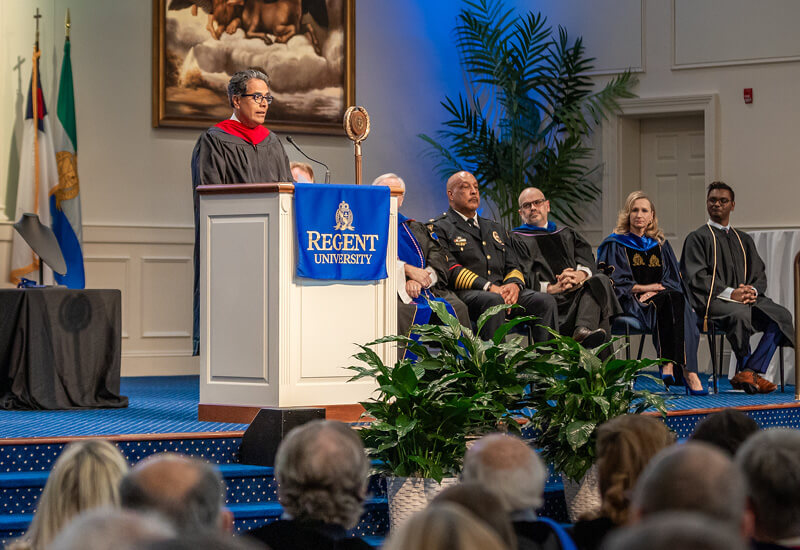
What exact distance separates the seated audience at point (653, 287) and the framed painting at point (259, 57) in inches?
110

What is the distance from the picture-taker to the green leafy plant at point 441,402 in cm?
438

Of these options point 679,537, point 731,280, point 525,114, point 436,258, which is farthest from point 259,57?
point 679,537

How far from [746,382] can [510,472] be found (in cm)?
525

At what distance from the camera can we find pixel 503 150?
9562mm

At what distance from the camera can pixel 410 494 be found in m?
4.32

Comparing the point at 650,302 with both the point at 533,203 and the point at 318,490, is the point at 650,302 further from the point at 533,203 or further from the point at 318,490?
the point at 318,490

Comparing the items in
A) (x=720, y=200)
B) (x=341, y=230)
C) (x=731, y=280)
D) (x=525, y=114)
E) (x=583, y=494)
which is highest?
(x=525, y=114)

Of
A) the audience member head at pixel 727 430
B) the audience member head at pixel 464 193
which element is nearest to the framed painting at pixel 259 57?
the audience member head at pixel 464 193

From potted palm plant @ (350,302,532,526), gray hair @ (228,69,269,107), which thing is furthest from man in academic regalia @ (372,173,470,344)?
potted palm plant @ (350,302,532,526)

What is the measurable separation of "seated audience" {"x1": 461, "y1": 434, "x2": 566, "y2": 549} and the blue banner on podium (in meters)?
2.80

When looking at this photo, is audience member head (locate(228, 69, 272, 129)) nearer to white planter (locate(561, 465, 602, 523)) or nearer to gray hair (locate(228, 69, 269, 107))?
gray hair (locate(228, 69, 269, 107))

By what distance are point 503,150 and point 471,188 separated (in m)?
2.27

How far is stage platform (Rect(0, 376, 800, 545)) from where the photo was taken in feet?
14.5

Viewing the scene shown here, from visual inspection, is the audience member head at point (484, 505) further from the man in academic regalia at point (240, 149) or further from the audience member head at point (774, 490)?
the man in academic regalia at point (240, 149)
